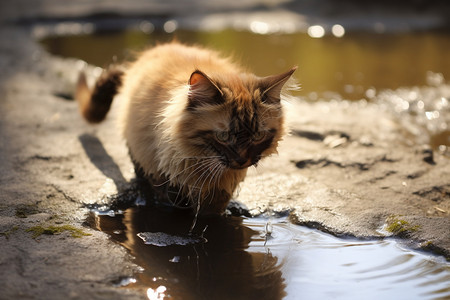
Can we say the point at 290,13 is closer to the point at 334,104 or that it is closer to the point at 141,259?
the point at 334,104

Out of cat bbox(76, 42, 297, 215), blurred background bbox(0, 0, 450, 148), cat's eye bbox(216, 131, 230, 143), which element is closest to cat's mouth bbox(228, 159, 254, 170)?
cat bbox(76, 42, 297, 215)

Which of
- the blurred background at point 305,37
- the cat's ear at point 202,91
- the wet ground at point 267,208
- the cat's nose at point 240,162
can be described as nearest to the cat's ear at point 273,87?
the cat's ear at point 202,91

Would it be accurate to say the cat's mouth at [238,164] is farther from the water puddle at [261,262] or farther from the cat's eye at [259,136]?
the water puddle at [261,262]

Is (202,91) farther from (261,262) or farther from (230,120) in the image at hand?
(261,262)

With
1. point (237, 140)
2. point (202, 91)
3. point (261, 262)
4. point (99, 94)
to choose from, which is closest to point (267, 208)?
point (261, 262)

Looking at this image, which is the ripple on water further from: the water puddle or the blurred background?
the blurred background

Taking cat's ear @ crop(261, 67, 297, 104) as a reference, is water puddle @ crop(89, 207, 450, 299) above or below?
below

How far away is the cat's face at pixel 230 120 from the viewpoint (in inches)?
117

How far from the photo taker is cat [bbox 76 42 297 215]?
3.00 meters

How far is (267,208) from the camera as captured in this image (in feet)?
11.8

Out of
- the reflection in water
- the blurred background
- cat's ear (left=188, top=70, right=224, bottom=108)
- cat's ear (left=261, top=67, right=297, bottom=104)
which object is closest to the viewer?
the reflection in water

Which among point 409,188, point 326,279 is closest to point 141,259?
point 326,279

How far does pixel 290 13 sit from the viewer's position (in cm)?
1156

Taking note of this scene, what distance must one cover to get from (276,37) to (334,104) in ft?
13.2
